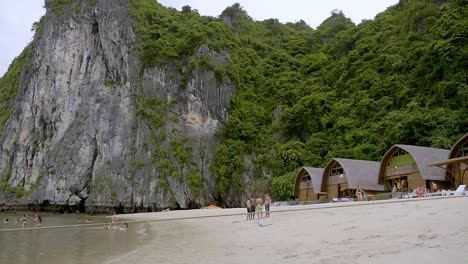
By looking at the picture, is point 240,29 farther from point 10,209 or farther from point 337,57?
point 10,209

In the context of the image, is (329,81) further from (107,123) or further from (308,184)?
(107,123)

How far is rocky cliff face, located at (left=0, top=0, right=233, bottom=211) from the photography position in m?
46.8

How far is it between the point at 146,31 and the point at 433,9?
34.5 m

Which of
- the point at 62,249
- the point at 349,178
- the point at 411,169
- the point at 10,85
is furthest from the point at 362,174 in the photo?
the point at 10,85

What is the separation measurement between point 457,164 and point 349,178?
699 centimetres

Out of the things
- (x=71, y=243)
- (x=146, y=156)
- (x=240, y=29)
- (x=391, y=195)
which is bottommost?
(x=71, y=243)

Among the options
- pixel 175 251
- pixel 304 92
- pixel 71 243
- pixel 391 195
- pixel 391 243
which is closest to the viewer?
pixel 391 243

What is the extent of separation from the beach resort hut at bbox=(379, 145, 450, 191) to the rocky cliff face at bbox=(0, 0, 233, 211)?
67.1 feet

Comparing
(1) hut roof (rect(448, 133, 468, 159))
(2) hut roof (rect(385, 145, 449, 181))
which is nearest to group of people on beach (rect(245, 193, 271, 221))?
(2) hut roof (rect(385, 145, 449, 181))

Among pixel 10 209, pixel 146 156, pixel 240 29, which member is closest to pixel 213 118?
pixel 146 156

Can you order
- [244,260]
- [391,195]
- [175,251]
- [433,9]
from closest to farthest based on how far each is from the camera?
[244,260], [175,251], [391,195], [433,9]

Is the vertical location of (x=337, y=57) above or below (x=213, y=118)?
above

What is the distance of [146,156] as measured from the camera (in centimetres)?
4803

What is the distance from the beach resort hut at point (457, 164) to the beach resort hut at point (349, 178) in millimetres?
4849
